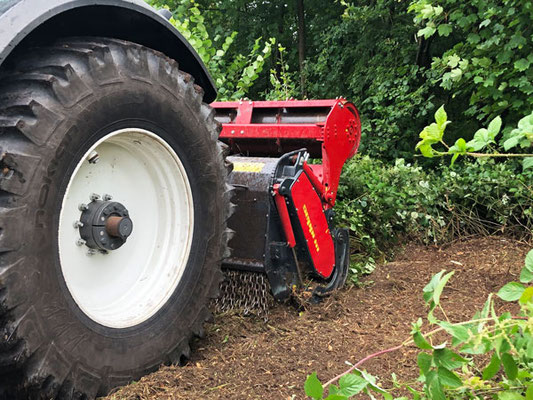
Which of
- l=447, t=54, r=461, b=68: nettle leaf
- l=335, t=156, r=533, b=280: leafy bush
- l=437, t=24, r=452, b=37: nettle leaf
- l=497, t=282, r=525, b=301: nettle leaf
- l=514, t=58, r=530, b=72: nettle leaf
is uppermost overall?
l=437, t=24, r=452, b=37: nettle leaf

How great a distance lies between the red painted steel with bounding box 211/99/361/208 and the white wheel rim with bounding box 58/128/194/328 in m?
1.10

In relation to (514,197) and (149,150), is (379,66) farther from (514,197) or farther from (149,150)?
(149,150)

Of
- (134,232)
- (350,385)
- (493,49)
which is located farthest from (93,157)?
(493,49)

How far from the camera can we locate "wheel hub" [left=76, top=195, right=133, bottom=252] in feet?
6.88

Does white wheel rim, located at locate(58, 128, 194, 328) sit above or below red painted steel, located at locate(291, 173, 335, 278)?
above

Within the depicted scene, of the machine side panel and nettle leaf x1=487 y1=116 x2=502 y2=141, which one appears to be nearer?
nettle leaf x1=487 y1=116 x2=502 y2=141

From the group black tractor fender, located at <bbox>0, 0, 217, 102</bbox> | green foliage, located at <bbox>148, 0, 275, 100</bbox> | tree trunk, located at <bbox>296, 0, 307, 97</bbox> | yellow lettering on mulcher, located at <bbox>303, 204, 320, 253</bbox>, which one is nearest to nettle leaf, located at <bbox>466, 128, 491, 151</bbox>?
black tractor fender, located at <bbox>0, 0, 217, 102</bbox>

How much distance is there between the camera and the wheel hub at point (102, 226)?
6.88 feet

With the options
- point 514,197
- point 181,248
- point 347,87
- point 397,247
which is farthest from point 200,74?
point 347,87

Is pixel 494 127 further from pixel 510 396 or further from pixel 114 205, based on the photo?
pixel 114 205

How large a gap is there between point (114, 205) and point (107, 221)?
7 centimetres

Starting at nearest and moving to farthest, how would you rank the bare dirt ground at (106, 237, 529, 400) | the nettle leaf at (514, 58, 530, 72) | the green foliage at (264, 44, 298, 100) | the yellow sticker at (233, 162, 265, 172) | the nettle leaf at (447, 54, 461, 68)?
the bare dirt ground at (106, 237, 529, 400) < the yellow sticker at (233, 162, 265, 172) < the nettle leaf at (514, 58, 530, 72) < the nettle leaf at (447, 54, 461, 68) < the green foliage at (264, 44, 298, 100)

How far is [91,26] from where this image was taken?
2170 mm

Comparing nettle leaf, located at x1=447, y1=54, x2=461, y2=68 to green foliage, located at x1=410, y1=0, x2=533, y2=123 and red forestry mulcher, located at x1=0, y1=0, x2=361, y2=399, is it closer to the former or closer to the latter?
green foliage, located at x1=410, y1=0, x2=533, y2=123
